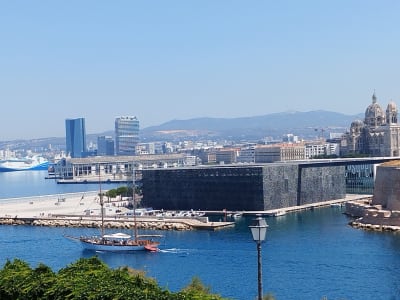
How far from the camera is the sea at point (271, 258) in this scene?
53.8 feet

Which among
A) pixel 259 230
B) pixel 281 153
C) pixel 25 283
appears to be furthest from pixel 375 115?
pixel 259 230

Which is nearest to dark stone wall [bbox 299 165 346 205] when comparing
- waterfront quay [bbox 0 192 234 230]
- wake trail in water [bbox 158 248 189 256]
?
waterfront quay [bbox 0 192 234 230]

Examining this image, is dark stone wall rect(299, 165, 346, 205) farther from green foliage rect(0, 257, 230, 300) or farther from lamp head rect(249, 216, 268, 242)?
lamp head rect(249, 216, 268, 242)

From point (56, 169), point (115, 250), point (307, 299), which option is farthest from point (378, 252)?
point (56, 169)

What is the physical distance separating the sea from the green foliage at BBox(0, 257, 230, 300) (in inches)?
224

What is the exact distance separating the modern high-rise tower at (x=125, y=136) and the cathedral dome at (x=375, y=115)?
6919 centimetres

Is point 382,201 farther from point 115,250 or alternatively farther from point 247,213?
point 115,250

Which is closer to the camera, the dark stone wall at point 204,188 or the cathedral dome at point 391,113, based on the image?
the dark stone wall at point 204,188

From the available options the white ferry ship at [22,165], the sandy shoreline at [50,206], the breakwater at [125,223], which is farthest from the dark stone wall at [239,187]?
the white ferry ship at [22,165]

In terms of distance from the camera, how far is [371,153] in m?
55.3

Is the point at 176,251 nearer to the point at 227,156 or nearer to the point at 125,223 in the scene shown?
the point at 125,223

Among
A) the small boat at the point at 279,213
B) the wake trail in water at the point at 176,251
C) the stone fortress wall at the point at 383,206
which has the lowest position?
the wake trail in water at the point at 176,251

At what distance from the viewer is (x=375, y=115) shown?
185 ft

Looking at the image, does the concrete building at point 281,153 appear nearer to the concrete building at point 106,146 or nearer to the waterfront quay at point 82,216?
the waterfront quay at point 82,216
